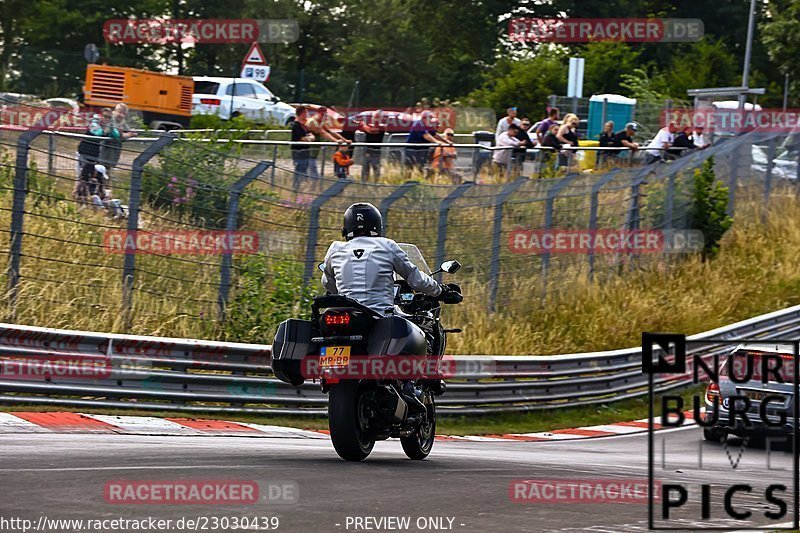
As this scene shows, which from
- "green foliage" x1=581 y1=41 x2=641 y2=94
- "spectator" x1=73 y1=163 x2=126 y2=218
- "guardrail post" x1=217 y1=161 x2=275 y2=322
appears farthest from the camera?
"green foliage" x1=581 y1=41 x2=641 y2=94

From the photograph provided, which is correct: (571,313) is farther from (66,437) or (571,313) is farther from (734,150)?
(66,437)

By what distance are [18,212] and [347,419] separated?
5827 millimetres

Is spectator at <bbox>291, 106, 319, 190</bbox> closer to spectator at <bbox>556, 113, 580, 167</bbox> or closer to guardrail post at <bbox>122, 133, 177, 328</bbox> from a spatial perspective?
guardrail post at <bbox>122, 133, 177, 328</bbox>

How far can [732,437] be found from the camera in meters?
9.26

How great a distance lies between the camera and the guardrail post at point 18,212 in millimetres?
13914

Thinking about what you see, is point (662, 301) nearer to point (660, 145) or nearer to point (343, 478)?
point (660, 145)

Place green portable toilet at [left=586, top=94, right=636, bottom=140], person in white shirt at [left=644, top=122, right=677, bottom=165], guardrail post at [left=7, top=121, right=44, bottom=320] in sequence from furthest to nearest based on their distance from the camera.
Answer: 1. green portable toilet at [left=586, top=94, right=636, bottom=140]
2. person in white shirt at [left=644, top=122, right=677, bottom=165]
3. guardrail post at [left=7, top=121, right=44, bottom=320]

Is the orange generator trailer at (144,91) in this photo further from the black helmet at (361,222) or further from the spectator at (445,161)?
the black helmet at (361,222)

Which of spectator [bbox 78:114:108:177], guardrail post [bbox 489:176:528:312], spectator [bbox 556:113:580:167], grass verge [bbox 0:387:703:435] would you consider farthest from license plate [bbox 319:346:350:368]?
spectator [bbox 556:113:580:167]

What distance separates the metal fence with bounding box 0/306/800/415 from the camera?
12922 mm

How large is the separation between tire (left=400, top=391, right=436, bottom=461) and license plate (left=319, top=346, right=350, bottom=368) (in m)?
1.20

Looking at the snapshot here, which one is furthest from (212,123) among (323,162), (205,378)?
(205,378)

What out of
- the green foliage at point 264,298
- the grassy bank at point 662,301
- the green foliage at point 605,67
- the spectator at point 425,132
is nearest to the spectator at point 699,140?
the grassy bank at point 662,301

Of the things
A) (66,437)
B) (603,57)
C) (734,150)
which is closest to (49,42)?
(603,57)
